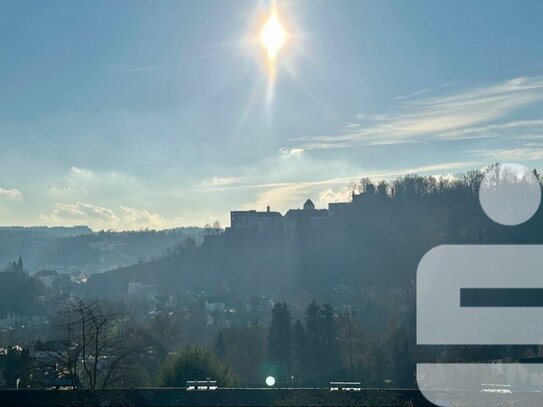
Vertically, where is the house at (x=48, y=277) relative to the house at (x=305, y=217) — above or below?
below


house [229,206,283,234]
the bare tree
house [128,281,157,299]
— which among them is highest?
house [229,206,283,234]

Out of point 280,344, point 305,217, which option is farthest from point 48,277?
point 280,344

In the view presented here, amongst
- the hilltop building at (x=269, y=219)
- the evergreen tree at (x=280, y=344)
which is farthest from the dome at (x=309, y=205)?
the evergreen tree at (x=280, y=344)

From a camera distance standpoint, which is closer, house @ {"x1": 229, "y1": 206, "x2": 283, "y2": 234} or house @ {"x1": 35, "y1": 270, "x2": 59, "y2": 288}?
house @ {"x1": 229, "y1": 206, "x2": 283, "y2": 234}

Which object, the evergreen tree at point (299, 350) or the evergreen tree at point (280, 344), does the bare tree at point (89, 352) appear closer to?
the evergreen tree at point (280, 344)

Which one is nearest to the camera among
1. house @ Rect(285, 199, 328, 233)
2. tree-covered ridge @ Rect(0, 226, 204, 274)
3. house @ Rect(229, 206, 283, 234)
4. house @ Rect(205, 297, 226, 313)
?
house @ Rect(205, 297, 226, 313)

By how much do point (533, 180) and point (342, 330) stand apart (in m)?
33.5

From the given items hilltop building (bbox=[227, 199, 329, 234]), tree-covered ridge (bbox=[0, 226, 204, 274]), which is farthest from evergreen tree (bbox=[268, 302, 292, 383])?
tree-covered ridge (bbox=[0, 226, 204, 274])

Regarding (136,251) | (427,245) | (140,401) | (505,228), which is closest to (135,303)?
(427,245)

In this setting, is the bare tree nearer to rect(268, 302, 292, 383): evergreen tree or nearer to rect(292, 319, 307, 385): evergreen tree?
rect(268, 302, 292, 383): evergreen tree

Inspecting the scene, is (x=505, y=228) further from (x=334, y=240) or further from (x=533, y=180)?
(x=334, y=240)

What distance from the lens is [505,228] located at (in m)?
50.9

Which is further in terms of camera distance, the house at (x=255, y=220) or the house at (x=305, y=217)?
the house at (x=255, y=220)

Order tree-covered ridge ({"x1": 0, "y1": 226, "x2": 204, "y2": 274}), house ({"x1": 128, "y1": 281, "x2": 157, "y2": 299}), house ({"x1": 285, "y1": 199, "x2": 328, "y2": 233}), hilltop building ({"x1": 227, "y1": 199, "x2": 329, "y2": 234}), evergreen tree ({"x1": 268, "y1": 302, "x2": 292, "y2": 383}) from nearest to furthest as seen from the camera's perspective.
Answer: evergreen tree ({"x1": 268, "y1": 302, "x2": 292, "y2": 383})
house ({"x1": 285, "y1": 199, "x2": 328, "y2": 233})
hilltop building ({"x1": 227, "y1": 199, "x2": 329, "y2": 234})
house ({"x1": 128, "y1": 281, "x2": 157, "y2": 299})
tree-covered ridge ({"x1": 0, "y1": 226, "x2": 204, "y2": 274})
